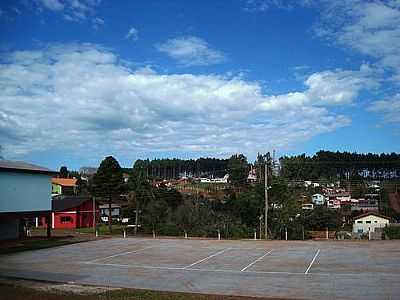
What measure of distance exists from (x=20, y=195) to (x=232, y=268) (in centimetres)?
1824

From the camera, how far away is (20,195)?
32.3 metres

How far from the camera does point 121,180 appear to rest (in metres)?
49.7

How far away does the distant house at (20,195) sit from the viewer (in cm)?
3095

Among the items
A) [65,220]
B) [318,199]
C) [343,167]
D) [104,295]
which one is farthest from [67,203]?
[343,167]

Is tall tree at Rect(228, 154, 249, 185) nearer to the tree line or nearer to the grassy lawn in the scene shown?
the tree line

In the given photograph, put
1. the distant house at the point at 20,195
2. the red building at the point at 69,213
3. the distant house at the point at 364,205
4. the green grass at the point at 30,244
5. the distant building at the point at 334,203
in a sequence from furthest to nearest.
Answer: the distant building at the point at 334,203 → the distant house at the point at 364,205 → the red building at the point at 69,213 → the distant house at the point at 20,195 → the green grass at the point at 30,244

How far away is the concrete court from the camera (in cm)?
1529

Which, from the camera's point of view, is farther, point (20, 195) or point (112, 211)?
point (112, 211)

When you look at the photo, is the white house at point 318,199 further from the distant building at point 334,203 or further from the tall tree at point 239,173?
the tall tree at point 239,173

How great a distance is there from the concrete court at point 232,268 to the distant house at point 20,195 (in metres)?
4.00

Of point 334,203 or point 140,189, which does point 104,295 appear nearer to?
point 140,189

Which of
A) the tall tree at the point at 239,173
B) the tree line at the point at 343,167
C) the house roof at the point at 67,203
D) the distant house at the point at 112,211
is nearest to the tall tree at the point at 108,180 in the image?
the house roof at the point at 67,203

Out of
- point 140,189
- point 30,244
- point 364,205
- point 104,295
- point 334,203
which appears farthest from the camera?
point 334,203

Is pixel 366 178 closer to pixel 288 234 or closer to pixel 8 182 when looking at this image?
pixel 288 234
